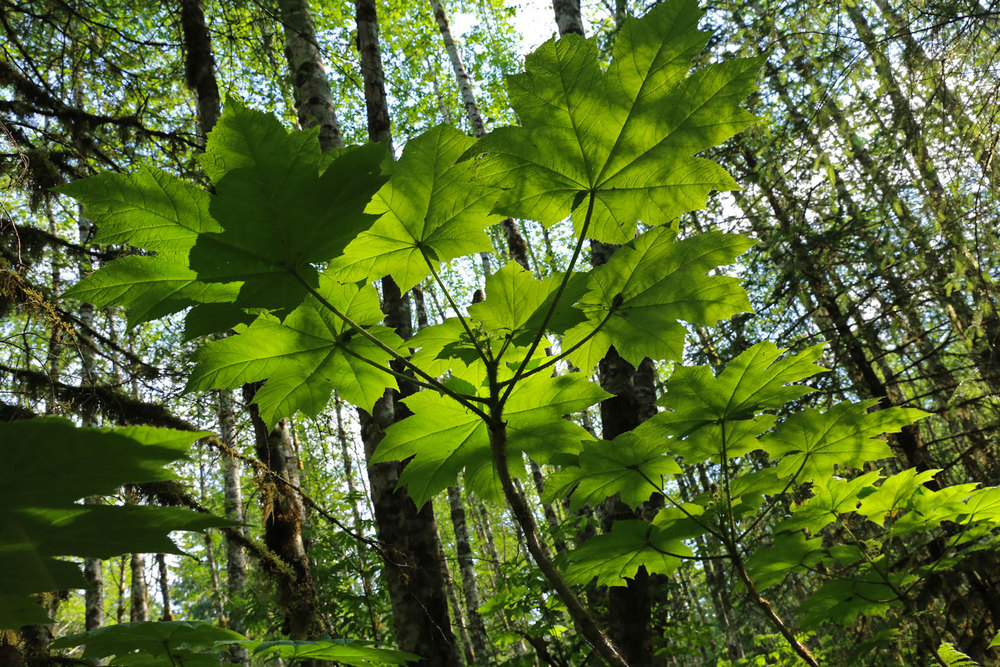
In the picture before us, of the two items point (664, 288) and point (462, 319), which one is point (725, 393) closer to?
point (664, 288)

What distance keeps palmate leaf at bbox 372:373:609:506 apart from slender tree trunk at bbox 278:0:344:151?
366 cm

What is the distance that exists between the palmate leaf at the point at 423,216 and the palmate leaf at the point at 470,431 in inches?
10.1

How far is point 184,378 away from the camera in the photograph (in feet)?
12.9

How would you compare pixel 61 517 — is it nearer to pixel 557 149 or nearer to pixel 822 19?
pixel 557 149

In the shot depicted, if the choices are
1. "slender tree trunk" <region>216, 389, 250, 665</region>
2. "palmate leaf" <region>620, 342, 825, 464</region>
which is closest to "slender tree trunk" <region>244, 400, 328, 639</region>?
"slender tree trunk" <region>216, 389, 250, 665</region>

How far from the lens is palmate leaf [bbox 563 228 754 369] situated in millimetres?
1037

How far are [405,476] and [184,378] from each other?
3415 millimetres

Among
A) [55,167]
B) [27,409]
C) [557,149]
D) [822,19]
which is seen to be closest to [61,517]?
[557,149]

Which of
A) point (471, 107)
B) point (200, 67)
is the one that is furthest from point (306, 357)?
point (471, 107)

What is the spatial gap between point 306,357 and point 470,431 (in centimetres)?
34

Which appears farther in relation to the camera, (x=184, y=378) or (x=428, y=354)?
(x=184, y=378)

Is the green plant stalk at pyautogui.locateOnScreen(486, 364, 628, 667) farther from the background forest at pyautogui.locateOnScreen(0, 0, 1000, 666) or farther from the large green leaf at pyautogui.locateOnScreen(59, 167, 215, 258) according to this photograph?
the large green leaf at pyautogui.locateOnScreen(59, 167, 215, 258)

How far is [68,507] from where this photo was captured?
0.51 meters

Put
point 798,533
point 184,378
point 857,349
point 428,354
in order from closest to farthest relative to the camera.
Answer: point 428,354 < point 798,533 < point 184,378 < point 857,349
